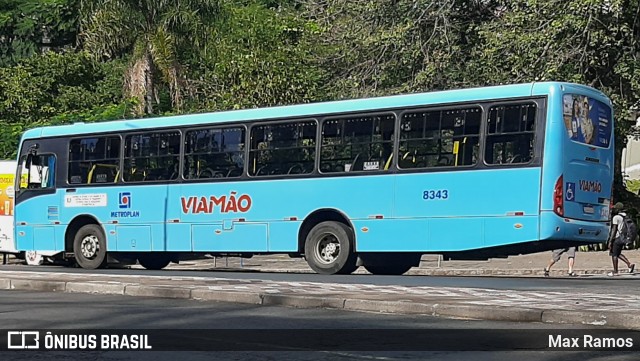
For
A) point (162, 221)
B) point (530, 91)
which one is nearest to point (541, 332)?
point (530, 91)

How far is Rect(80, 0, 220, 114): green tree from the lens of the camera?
118ft

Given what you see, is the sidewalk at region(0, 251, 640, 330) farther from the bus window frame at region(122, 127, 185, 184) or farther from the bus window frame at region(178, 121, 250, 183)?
the bus window frame at region(122, 127, 185, 184)

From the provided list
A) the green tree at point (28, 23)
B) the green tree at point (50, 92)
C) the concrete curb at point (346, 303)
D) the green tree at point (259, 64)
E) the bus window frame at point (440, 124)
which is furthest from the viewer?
the green tree at point (28, 23)

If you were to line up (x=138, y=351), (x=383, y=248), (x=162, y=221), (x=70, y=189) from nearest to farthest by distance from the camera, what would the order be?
(x=138, y=351)
(x=383, y=248)
(x=162, y=221)
(x=70, y=189)

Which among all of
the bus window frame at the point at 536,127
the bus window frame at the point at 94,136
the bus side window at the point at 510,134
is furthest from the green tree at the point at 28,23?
the bus window frame at the point at 536,127

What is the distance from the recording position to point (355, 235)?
19156mm

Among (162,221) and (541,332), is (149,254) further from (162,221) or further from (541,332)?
(541,332)

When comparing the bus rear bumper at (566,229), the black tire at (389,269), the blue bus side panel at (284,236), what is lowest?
the black tire at (389,269)

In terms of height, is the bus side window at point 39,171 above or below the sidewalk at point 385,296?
above

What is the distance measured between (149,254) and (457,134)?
26.0ft

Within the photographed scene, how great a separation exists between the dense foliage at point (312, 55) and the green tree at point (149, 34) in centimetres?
4

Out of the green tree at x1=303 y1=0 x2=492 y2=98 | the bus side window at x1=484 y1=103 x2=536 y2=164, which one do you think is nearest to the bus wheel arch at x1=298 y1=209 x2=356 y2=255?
the bus side window at x1=484 y1=103 x2=536 y2=164

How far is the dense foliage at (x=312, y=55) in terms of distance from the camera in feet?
91.4

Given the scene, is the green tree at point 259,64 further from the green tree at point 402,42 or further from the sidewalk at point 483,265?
the sidewalk at point 483,265
